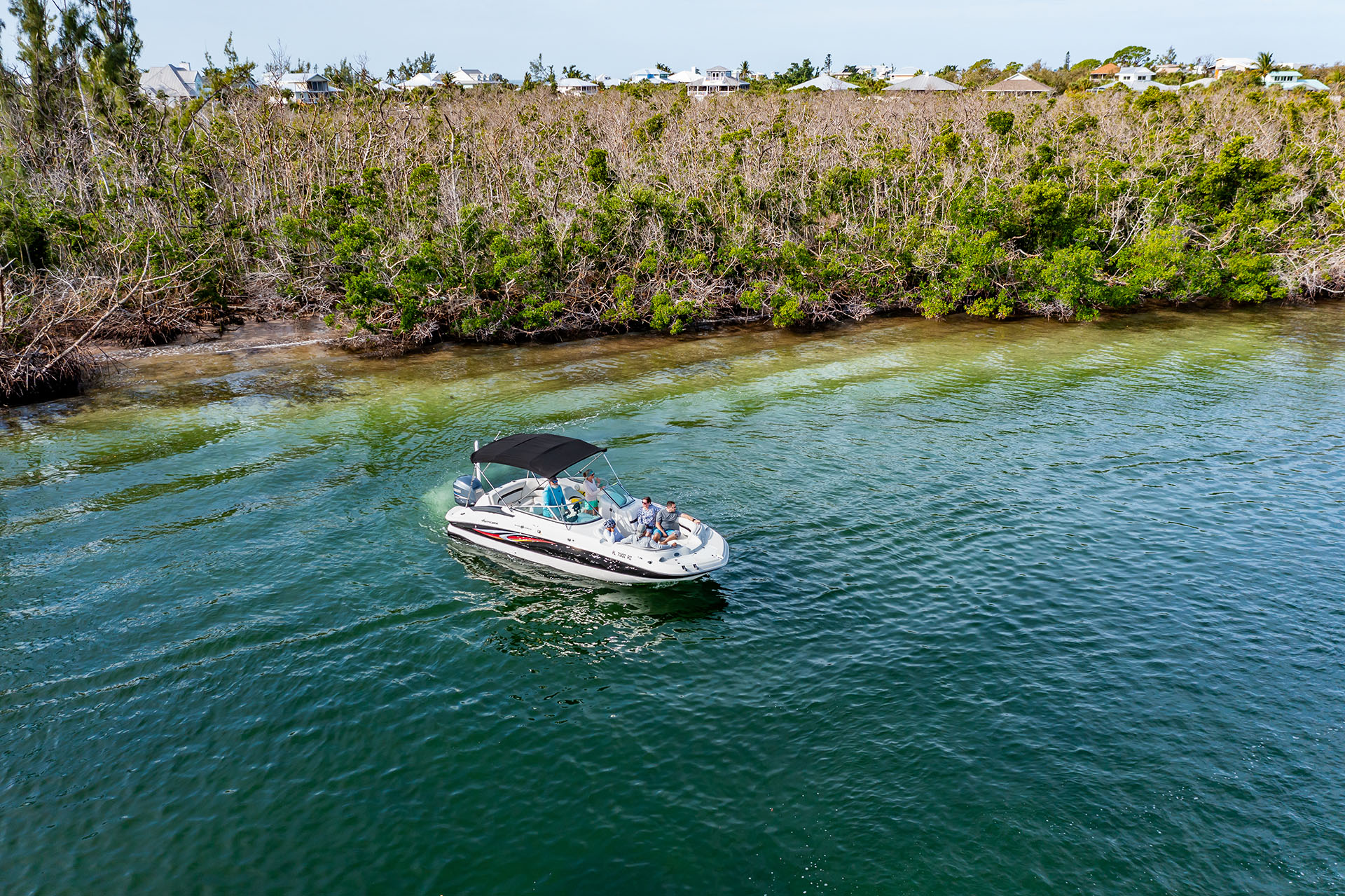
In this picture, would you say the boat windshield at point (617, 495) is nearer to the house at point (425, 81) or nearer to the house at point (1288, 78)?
the house at point (425, 81)

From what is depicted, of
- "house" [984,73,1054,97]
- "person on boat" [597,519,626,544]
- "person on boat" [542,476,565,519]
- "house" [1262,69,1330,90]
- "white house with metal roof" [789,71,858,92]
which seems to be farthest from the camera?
"white house with metal roof" [789,71,858,92]

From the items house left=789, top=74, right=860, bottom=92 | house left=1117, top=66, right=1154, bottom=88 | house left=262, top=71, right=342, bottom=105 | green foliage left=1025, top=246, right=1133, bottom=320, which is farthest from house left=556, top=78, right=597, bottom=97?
house left=1117, top=66, right=1154, bottom=88

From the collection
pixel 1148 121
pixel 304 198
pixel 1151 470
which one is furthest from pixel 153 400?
pixel 1148 121

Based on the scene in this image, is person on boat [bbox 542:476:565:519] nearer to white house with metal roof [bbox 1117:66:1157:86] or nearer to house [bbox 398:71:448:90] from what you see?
house [bbox 398:71:448:90]

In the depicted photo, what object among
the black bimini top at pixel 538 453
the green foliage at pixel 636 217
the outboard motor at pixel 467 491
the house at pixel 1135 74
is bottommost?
the outboard motor at pixel 467 491

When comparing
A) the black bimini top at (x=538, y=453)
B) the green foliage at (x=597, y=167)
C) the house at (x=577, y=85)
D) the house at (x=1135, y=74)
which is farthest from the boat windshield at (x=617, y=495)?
the house at (x=1135, y=74)

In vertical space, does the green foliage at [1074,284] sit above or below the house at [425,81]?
below
